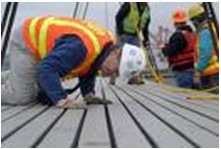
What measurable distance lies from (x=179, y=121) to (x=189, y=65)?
4118mm

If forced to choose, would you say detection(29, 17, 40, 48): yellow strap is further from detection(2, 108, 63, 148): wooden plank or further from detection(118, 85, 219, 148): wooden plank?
detection(118, 85, 219, 148): wooden plank

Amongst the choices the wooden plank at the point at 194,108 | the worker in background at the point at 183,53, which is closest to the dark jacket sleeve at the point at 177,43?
the worker in background at the point at 183,53

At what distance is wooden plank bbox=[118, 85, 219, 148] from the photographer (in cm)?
261

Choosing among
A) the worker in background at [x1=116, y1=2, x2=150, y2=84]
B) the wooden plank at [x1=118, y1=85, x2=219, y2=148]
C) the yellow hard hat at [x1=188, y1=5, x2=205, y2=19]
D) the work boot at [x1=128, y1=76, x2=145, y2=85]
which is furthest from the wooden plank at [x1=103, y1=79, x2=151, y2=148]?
the worker in background at [x1=116, y1=2, x2=150, y2=84]

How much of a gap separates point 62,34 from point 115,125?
4.44ft

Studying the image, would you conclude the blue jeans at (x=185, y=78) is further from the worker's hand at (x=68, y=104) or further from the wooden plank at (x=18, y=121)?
the wooden plank at (x=18, y=121)

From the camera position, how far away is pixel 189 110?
13.2 feet

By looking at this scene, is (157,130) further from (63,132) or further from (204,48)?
(204,48)

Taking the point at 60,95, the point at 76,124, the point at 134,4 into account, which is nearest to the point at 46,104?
the point at 60,95

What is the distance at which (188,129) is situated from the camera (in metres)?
3.02

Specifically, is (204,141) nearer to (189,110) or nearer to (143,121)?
(143,121)

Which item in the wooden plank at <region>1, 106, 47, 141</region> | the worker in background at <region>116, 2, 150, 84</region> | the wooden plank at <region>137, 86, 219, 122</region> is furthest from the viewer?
the worker in background at <region>116, 2, 150, 84</region>

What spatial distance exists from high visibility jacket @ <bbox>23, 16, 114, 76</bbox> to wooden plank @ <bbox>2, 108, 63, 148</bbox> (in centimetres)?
60

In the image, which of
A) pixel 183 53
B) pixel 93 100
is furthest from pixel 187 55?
pixel 93 100
